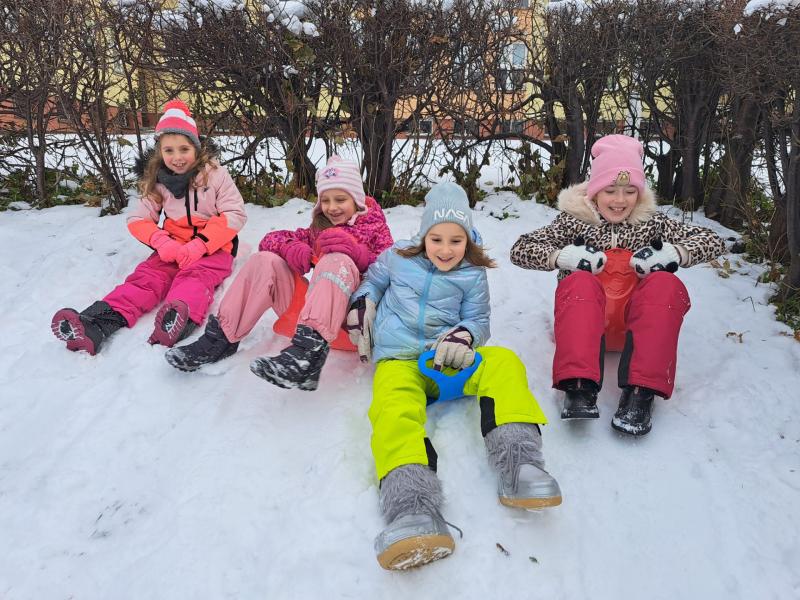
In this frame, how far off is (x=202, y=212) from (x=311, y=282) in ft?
4.23

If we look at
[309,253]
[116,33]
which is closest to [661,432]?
[309,253]

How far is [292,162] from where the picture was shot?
4656 mm

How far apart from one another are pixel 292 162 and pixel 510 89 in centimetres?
196

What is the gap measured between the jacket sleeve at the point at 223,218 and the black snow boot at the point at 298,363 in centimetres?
127

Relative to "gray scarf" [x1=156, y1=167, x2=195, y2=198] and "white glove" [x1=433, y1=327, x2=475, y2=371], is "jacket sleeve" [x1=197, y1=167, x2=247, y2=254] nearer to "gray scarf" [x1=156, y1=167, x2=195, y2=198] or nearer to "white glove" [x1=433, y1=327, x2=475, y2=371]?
Result: "gray scarf" [x1=156, y1=167, x2=195, y2=198]

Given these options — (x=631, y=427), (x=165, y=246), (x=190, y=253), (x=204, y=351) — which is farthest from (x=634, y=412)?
(x=165, y=246)

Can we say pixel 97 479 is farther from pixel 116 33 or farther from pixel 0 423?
pixel 116 33

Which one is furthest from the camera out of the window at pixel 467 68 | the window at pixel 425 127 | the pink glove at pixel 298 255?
the window at pixel 425 127

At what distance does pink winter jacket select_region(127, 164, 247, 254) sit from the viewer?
336 centimetres

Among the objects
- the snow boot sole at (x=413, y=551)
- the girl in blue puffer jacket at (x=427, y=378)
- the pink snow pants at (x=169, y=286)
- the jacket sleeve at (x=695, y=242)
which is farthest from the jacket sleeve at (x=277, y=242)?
the jacket sleeve at (x=695, y=242)

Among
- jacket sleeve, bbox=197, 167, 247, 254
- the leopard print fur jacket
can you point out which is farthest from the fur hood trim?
jacket sleeve, bbox=197, 167, 247, 254

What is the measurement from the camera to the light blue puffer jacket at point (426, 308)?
93.3 inches

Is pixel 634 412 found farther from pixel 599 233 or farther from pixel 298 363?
pixel 298 363

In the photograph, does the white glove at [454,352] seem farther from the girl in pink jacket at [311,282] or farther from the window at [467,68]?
the window at [467,68]
